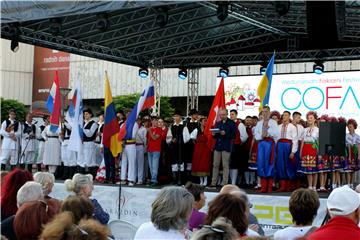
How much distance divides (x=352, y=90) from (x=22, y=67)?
2473 cm

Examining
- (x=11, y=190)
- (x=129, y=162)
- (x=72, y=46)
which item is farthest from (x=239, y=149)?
(x=11, y=190)

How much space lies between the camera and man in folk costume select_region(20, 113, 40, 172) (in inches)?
591

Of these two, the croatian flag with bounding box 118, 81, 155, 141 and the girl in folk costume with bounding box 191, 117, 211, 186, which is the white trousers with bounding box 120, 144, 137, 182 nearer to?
the croatian flag with bounding box 118, 81, 155, 141

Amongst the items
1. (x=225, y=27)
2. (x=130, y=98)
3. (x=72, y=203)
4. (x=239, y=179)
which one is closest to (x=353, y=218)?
(x=72, y=203)

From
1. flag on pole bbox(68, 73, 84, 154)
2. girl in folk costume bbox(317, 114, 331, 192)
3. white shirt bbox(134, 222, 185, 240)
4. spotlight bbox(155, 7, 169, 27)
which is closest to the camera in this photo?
white shirt bbox(134, 222, 185, 240)

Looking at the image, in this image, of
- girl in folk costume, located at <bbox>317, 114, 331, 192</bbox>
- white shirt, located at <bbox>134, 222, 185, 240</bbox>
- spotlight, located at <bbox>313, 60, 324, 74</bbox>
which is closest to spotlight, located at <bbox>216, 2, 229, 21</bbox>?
girl in folk costume, located at <bbox>317, 114, 331, 192</bbox>

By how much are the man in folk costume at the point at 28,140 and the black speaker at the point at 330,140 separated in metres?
8.12

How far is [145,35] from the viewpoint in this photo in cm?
1430

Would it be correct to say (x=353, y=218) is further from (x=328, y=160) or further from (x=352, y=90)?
(x=352, y=90)

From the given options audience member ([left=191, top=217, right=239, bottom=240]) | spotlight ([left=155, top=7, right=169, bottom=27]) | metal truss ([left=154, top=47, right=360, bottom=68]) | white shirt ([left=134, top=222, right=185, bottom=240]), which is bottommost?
white shirt ([left=134, top=222, right=185, bottom=240])

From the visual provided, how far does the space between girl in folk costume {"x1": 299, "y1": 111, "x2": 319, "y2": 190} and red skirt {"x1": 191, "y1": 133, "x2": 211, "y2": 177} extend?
7.15 feet

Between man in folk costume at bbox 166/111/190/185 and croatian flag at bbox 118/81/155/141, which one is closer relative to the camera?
croatian flag at bbox 118/81/155/141

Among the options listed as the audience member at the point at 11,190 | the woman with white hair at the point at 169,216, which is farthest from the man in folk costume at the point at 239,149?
the woman with white hair at the point at 169,216

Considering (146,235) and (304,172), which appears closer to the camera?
(146,235)
